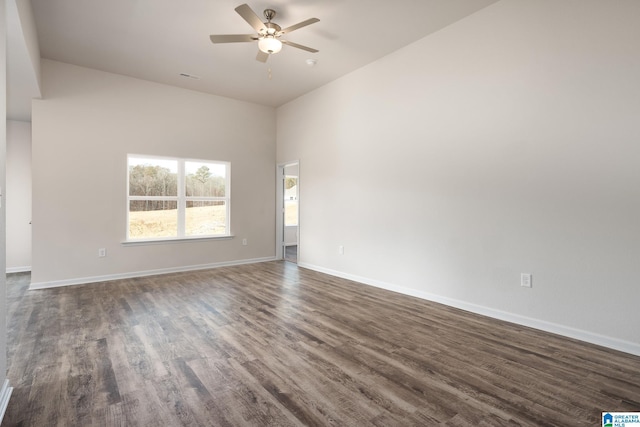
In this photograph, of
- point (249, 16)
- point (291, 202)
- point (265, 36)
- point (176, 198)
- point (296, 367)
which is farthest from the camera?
point (291, 202)

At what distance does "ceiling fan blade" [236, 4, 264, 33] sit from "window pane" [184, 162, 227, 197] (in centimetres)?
328

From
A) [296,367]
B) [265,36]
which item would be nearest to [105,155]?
[265,36]

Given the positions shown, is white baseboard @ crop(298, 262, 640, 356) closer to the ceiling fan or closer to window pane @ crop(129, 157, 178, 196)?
the ceiling fan

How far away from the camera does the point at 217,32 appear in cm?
377

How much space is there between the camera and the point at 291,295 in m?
4.12

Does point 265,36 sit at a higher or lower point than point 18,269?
higher

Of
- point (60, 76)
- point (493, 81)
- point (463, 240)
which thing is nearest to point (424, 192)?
point (463, 240)

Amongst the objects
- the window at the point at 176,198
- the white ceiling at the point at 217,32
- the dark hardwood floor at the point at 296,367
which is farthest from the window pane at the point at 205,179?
the dark hardwood floor at the point at 296,367

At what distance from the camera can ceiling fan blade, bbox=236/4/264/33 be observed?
2.77m

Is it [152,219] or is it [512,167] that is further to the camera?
[152,219]

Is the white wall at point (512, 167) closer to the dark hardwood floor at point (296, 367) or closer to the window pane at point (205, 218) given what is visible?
the dark hardwood floor at point (296, 367)

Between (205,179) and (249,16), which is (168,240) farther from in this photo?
(249,16)

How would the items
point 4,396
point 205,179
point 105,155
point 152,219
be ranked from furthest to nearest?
point 205,179
point 152,219
point 105,155
point 4,396

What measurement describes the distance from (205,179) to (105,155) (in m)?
1.57
